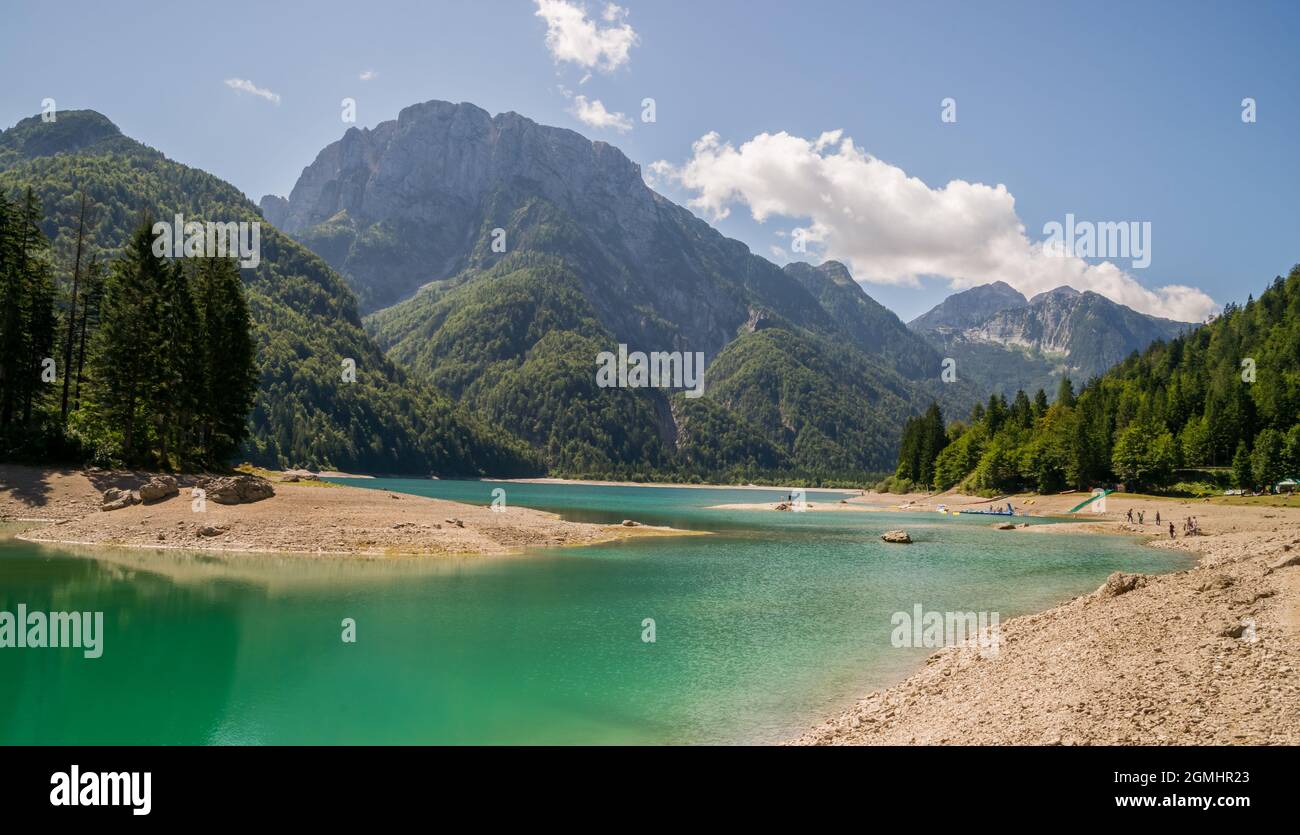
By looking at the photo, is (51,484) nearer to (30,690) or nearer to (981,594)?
(30,690)

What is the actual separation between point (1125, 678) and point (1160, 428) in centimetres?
13537

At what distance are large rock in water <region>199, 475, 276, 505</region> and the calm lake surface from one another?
8546 mm

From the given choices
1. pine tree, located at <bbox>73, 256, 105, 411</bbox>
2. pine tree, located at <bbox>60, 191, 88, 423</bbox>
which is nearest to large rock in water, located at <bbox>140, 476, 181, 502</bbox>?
pine tree, located at <bbox>60, 191, 88, 423</bbox>

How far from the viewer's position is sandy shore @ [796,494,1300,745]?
13656 millimetres

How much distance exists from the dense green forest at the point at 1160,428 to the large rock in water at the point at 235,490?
125917mm

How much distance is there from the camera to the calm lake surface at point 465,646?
17000mm

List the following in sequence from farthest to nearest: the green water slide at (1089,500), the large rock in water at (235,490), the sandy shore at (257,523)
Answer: the green water slide at (1089,500)
the large rock in water at (235,490)
the sandy shore at (257,523)

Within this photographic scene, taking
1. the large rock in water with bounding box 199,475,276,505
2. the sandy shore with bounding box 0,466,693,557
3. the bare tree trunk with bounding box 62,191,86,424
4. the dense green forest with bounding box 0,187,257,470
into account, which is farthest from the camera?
the bare tree trunk with bounding box 62,191,86,424

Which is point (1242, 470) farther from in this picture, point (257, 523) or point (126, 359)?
point (126, 359)

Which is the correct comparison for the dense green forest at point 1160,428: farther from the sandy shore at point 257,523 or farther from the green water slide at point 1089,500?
the sandy shore at point 257,523

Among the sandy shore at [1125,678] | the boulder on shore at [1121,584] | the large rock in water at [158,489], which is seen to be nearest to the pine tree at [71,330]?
the large rock in water at [158,489]

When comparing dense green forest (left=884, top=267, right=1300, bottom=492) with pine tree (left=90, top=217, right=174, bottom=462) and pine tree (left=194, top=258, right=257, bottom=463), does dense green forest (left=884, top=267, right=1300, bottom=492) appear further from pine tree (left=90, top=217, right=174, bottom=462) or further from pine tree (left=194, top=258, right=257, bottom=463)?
pine tree (left=90, top=217, right=174, bottom=462)

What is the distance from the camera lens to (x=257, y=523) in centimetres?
4772
